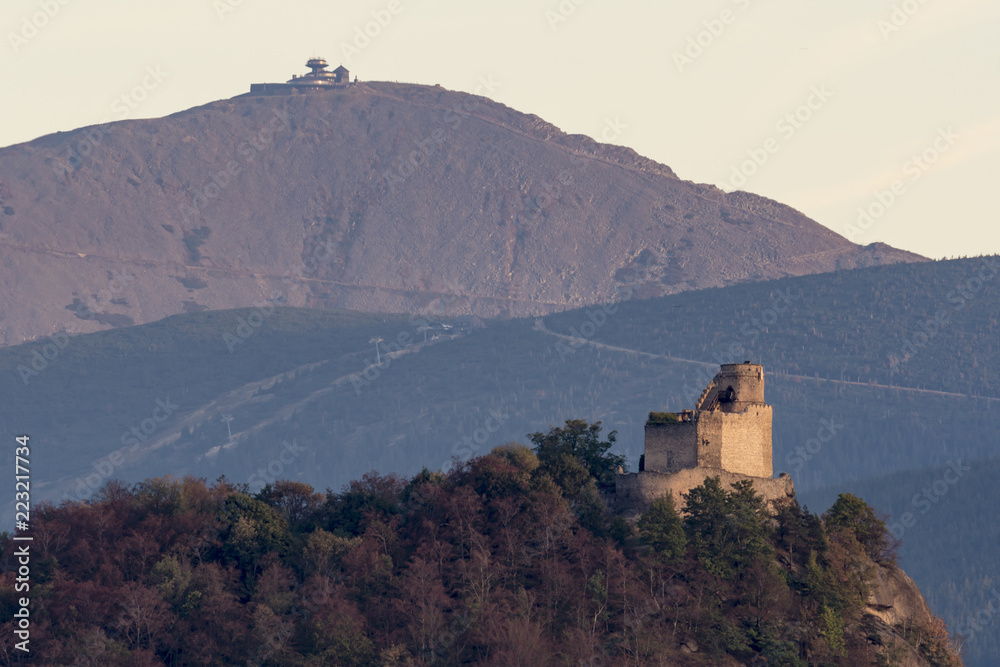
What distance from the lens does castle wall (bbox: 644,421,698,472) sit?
104m

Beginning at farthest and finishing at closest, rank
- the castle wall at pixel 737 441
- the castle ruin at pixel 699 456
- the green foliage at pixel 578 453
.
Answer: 1. the green foliage at pixel 578 453
2. the castle wall at pixel 737 441
3. the castle ruin at pixel 699 456

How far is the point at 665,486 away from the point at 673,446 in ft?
8.46

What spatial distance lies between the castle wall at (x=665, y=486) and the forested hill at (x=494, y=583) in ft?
2.42

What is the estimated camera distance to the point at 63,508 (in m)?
119

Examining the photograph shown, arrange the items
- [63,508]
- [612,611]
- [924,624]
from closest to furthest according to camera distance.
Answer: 1. [612,611]
2. [924,624]
3. [63,508]

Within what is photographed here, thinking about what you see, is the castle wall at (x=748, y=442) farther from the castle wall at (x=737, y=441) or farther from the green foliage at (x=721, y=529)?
the green foliage at (x=721, y=529)

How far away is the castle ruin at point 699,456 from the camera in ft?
340

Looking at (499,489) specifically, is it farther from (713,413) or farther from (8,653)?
(8,653)

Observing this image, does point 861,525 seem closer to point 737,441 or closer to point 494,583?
point 737,441

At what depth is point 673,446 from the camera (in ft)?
342

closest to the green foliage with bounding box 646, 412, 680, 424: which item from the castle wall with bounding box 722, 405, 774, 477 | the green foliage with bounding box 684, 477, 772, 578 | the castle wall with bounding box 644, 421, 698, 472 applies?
the castle wall with bounding box 644, 421, 698, 472

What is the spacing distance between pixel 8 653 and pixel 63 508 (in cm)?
1634

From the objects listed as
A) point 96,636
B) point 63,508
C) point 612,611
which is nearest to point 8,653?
point 96,636

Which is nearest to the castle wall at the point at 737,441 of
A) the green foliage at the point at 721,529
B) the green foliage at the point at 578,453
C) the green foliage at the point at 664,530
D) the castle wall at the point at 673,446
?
the castle wall at the point at 673,446
